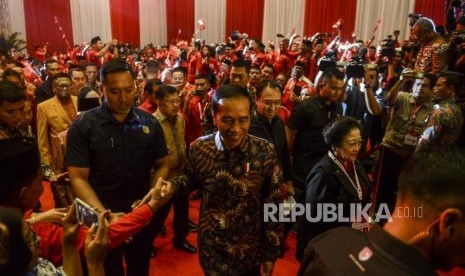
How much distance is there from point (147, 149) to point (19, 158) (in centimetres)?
96

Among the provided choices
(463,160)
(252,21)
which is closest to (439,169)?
(463,160)

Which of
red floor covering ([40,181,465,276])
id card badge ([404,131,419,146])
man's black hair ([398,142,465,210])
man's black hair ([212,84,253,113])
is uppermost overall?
man's black hair ([212,84,253,113])

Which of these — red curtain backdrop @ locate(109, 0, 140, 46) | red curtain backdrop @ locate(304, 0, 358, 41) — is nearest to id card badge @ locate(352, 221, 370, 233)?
red curtain backdrop @ locate(304, 0, 358, 41)

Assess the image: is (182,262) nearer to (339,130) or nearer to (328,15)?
(339,130)

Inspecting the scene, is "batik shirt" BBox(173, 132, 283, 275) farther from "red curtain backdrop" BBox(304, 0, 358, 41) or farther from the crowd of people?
"red curtain backdrop" BBox(304, 0, 358, 41)

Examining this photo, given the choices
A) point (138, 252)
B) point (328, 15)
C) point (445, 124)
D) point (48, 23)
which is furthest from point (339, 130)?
point (48, 23)

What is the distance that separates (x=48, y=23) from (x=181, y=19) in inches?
243

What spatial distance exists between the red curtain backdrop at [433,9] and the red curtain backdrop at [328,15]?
2.07m

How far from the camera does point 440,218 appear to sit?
90 cm

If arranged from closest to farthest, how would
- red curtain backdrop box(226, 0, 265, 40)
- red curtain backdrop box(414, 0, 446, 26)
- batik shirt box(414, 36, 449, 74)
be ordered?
batik shirt box(414, 36, 449, 74) < red curtain backdrop box(414, 0, 446, 26) < red curtain backdrop box(226, 0, 265, 40)

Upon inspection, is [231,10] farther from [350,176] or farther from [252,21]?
[350,176]

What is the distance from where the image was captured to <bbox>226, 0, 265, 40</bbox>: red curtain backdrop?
15.8 m

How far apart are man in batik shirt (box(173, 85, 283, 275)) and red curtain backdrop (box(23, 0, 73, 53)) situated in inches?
693

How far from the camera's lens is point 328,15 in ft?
44.0
